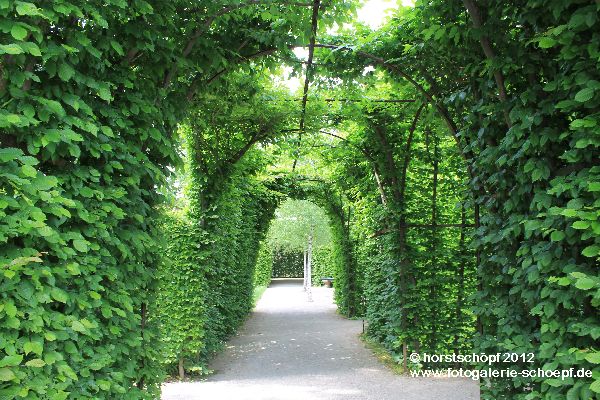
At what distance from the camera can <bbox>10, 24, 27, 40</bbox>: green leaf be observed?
168 centimetres

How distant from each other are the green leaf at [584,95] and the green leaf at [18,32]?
2238 mm

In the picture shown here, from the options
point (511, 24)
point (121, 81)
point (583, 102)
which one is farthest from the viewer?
point (511, 24)

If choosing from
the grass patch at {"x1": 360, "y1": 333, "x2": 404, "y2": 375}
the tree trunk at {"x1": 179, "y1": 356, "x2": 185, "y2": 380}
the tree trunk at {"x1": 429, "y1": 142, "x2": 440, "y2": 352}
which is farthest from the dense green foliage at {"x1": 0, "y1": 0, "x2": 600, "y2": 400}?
the grass patch at {"x1": 360, "y1": 333, "x2": 404, "y2": 375}

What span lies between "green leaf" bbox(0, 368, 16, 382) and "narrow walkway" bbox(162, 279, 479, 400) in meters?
3.97

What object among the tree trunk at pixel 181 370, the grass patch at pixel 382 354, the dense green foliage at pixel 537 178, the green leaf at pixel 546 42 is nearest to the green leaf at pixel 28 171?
the dense green foliage at pixel 537 178

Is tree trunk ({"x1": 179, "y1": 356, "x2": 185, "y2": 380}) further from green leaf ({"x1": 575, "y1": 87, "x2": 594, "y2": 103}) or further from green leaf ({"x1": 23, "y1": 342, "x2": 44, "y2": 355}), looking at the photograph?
green leaf ({"x1": 575, "y1": 87, "x2": 594, "y2": 103})

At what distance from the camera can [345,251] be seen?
1263 cm

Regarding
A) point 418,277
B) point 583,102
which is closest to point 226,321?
point 418,277

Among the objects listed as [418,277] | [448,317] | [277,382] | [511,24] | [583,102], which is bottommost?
[277,382]

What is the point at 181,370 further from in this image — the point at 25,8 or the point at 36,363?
the point at 25,8

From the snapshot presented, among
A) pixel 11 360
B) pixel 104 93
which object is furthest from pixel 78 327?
pixel 104 93

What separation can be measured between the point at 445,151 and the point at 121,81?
5.06m

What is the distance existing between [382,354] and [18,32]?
24.1 feet

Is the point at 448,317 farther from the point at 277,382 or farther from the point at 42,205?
the point at 42,205
